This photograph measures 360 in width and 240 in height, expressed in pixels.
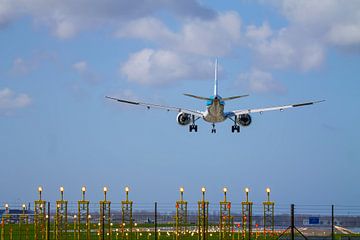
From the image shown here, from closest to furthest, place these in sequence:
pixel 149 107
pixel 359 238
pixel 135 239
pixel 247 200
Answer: pixel 247 200 → pixel 359 238 → pixel 135 239 → pixel 149 107

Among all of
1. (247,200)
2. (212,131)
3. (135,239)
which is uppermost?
(212,131)

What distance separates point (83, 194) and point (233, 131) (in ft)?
108

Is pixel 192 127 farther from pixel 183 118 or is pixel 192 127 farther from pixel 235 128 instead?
pixel 235 128

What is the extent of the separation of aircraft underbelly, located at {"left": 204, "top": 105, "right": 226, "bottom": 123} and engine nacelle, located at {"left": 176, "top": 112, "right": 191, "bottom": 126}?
3.96m

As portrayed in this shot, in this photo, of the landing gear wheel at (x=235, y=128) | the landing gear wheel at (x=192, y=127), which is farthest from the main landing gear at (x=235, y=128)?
the landing gear wheel at (x=192, y=127)

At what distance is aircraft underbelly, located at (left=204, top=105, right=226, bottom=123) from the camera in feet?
220

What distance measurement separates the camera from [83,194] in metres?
42.7

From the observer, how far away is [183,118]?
241 feet

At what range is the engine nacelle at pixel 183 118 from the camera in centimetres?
7350

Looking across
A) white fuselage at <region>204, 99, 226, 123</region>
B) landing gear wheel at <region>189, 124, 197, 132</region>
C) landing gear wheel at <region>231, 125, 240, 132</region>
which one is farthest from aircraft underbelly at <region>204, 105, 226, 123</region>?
landing gear wheel at <region>189, 124, 197, 132</region>

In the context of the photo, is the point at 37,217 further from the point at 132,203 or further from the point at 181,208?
the point at 181,208

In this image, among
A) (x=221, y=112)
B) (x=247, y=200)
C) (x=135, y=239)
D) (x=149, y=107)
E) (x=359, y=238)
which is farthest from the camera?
(x=149, y=107)

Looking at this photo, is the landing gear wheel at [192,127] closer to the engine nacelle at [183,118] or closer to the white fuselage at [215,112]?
the engine nacelle at [183,118]

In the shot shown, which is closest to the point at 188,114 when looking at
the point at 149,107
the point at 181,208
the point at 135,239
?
the point at 149,107
